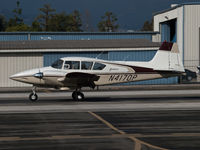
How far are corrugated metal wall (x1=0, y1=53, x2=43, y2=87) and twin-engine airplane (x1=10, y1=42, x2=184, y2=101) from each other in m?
15.9

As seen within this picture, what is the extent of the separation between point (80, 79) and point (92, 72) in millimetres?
771

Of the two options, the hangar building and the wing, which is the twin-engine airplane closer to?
the wing

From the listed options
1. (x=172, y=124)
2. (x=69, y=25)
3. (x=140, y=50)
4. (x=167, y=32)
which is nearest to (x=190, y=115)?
(x=172, y=124)

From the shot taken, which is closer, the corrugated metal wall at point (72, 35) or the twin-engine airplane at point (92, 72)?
the twin-engine airplane at point (92, 72)

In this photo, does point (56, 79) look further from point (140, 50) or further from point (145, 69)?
point (140, 50)

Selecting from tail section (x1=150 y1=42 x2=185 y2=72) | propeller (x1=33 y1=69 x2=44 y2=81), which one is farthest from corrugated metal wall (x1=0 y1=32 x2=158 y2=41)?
propeller (x1=33 y1=69 x2=44 y2=81)

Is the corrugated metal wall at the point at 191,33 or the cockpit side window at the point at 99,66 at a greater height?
the corrugated metal wall at the point at 191,33

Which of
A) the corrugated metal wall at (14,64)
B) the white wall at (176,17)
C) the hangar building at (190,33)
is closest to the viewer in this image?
the corrugated metal wall at (14,64)

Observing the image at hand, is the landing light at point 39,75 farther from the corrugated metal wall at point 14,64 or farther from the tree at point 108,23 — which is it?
the tree at point 108,23

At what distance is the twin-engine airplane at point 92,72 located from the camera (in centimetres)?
2209

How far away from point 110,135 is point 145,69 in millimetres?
11296

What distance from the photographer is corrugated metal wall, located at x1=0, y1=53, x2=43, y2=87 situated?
3800 centimetres

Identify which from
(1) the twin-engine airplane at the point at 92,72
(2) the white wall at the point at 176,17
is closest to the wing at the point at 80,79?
(1) the twin-engine airplane at the point at 92,72

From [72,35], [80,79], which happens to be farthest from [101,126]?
[72,35]
